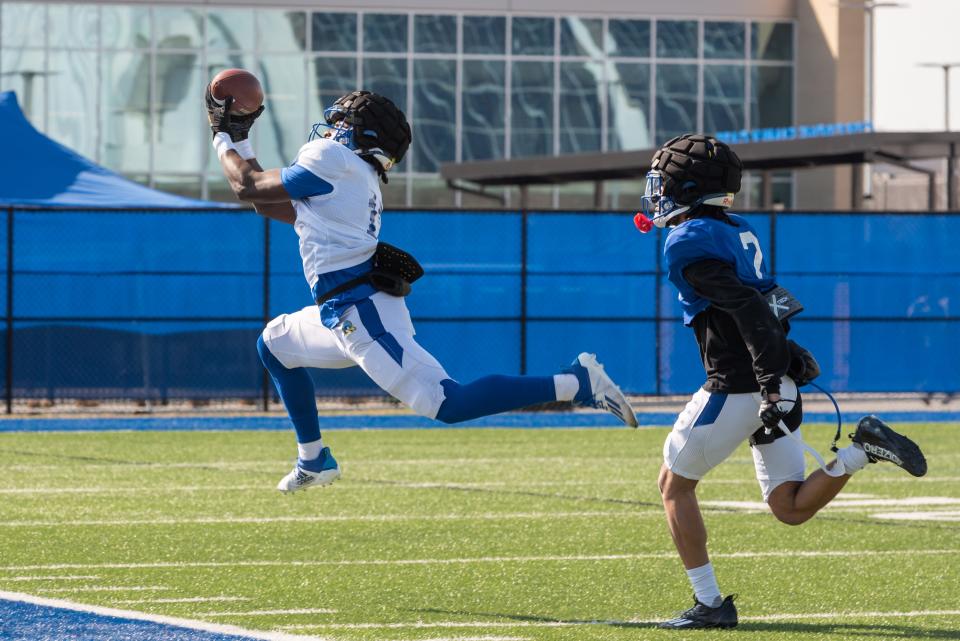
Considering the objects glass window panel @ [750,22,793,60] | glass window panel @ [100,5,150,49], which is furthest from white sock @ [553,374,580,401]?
glass window panel @ [750,22,793,60]

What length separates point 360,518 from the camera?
33.4ft

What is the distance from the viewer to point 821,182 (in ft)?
117

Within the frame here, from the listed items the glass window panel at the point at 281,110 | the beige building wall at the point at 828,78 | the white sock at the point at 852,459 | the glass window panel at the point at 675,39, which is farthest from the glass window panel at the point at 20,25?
the white sock at the point at 852,459

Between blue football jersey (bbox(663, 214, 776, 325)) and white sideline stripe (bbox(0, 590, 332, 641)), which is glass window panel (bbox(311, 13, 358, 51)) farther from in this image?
blue football jersey (bbox(663, 214, 776, 325))

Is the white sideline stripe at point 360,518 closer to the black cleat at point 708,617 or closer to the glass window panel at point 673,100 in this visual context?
the black cleat at point 708,617

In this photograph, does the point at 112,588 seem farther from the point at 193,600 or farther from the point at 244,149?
the point at 244,149

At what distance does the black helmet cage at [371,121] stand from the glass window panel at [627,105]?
2793cm

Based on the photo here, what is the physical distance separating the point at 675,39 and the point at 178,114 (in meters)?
10.1

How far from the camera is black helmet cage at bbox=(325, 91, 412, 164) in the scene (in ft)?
24.1

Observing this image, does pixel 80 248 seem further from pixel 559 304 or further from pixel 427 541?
pixel 427 541

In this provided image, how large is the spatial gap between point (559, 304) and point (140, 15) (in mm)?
16286

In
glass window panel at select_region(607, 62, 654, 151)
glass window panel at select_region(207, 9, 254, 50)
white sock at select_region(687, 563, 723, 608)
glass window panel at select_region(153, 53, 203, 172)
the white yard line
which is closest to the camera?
white sock at select_region(687, 563, 723, 608)

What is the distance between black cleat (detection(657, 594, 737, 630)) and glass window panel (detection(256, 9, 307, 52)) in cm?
2848

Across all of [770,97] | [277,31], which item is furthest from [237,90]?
[770,97]
